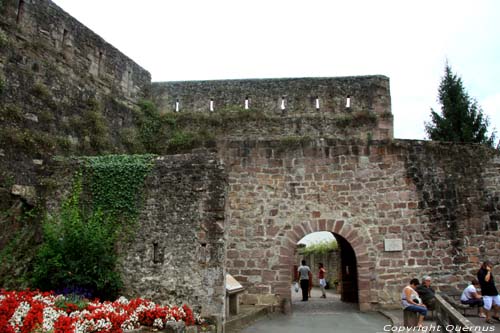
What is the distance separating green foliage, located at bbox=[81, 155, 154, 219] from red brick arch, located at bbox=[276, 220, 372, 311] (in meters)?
4.65

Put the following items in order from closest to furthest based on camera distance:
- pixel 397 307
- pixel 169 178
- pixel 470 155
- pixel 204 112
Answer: pixel 169 178 → pixel 397 307 → pixel 470 155 → pixel 204 112

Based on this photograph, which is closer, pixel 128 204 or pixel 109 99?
pixel 128 204

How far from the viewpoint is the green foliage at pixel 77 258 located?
327 inches

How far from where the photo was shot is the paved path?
29.8 feet

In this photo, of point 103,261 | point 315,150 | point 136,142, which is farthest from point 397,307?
point 136,142

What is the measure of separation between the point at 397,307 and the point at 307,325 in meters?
3.30

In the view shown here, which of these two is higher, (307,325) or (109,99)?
(109,99)

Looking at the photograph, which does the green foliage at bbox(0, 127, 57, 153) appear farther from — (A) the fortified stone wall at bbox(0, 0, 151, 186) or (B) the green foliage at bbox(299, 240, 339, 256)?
(B) the green foliage at bbox(299, 240, 339, 256)

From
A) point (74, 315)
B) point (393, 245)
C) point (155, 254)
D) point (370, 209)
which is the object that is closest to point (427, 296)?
point (393, 245)

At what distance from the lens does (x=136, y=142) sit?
1480 cm

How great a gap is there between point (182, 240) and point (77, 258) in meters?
1.97

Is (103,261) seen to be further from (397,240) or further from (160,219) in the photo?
(397,240)

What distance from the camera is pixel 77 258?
850 centimetres

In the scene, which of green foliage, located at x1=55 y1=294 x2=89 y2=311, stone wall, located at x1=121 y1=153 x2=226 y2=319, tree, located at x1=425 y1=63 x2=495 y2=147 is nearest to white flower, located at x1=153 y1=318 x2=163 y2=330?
green foliage, located at x1=55 y1=294 x2=89 y2=311
